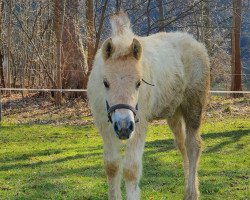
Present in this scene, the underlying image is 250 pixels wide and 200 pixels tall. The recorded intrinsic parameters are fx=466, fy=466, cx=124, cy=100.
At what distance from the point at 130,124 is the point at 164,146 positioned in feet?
18.9

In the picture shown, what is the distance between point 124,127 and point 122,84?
0.42 m

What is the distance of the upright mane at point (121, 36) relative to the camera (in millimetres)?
4062

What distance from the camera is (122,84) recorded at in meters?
3.87

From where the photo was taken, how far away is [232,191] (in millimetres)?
5910

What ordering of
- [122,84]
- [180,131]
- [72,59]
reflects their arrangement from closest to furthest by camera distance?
[122,84] → [180,131] → [72,59]

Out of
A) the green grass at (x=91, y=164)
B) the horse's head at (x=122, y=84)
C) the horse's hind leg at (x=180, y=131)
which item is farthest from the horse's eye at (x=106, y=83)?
the green grass at (x=91, y=164)

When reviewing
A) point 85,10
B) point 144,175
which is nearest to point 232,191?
point 144,175

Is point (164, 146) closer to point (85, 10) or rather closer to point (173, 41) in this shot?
point (173, 41)

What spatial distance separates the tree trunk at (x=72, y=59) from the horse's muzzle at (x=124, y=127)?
12574mm

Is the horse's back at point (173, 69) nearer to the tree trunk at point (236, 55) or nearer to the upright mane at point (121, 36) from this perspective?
the upright mane at point (121, 36)

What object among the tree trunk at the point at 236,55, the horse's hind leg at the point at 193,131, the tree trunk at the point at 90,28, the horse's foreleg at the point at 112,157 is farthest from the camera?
the tree trunk at the point at 236,55

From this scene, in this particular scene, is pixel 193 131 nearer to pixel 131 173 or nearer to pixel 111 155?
pixel 111 155

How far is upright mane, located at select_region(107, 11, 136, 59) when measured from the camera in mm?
4062

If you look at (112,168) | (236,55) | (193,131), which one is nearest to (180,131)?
(193,131)
